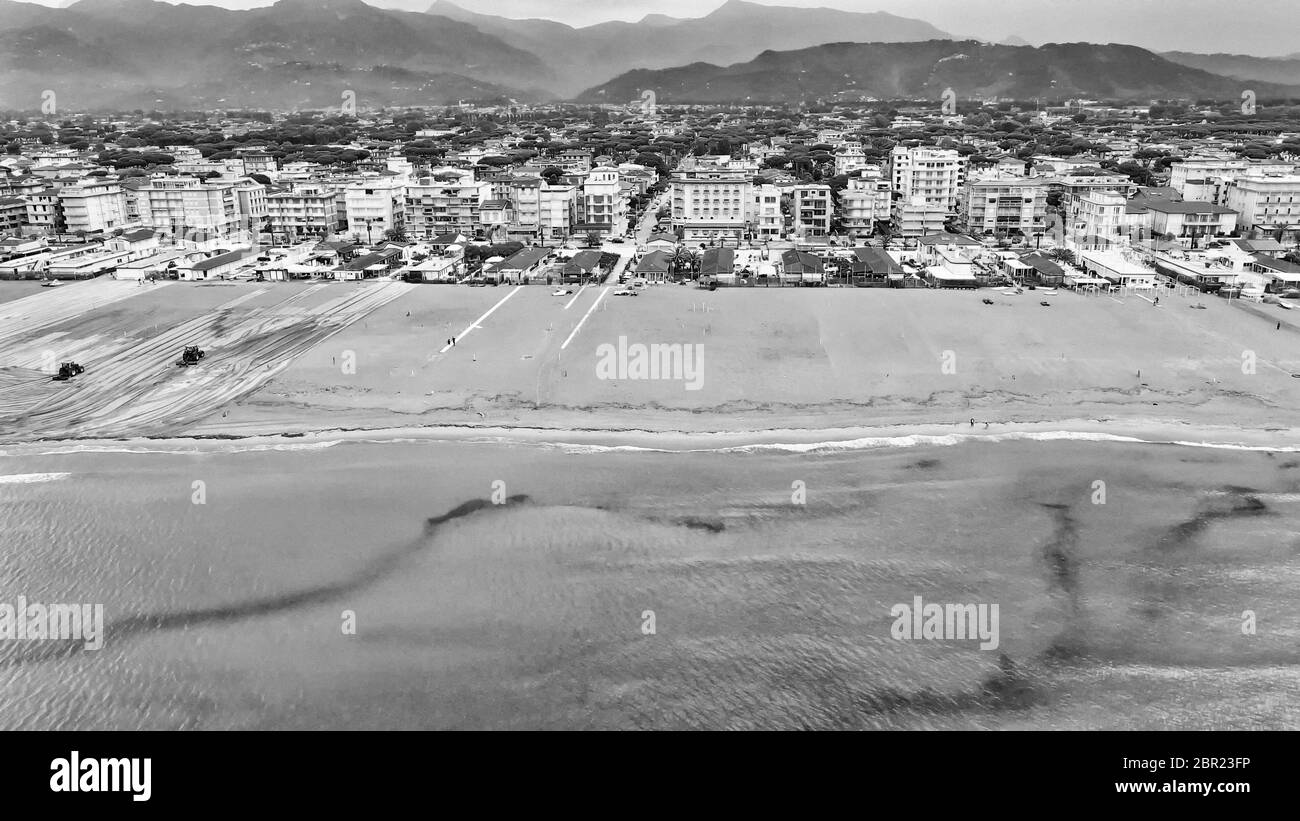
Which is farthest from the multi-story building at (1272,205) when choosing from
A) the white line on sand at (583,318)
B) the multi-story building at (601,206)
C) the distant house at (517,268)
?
the distant house at (517,268)

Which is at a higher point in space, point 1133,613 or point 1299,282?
point 1299,282

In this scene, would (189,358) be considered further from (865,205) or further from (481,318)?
(865,205)

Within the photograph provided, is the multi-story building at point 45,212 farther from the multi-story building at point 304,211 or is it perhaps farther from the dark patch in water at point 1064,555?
the dark patch in water at point 1064,555

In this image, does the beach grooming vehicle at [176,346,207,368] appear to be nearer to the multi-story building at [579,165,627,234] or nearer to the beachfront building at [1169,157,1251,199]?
the multi-story building at [579,165,627,234]

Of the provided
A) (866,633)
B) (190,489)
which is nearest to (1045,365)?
(866,633)

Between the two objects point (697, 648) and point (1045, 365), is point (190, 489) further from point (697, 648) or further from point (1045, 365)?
point (1045, 365)

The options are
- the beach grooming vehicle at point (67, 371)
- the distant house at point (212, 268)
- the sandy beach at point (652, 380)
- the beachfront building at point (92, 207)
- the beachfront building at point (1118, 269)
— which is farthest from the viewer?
the beachfront building at point (92, 207)

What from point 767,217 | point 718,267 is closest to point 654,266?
point 718,267
